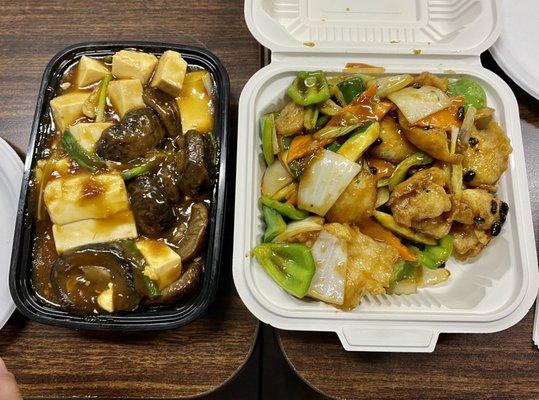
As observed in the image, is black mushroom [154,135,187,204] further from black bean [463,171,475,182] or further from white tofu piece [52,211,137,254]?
black bean [463,171,475,182]

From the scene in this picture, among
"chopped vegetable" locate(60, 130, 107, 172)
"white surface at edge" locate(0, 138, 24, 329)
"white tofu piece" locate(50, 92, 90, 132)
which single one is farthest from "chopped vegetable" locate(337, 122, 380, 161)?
"white surface at edge" locate(0, 138, 24, 329)

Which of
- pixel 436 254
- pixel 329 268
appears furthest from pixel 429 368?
pixel 329 268

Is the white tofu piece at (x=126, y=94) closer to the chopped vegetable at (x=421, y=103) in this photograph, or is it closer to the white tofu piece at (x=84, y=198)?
the white tofu piece at (x=84, y=198)

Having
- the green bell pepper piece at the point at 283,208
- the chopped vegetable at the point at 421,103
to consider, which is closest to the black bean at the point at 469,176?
the chopped vegetable at the point at 421,103

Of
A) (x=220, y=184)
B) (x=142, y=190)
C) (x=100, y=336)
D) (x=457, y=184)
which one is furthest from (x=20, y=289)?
(x=457, y=184)

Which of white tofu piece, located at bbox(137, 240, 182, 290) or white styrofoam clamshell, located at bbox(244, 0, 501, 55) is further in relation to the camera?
white styrofoam clamshell, located at bbox(244, 0, 501, 55)

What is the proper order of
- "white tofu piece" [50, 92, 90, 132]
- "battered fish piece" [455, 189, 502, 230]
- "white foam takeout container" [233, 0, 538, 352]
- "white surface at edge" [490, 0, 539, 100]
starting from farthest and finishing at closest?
"white surface at edge" [490, 0, 539, 100] < "white tofu piece" [50, 92, 90, 132] < "battered fish piece" [455, 189, 502, 230] < "white foam takeout container" [233, 0, 538, 352]
